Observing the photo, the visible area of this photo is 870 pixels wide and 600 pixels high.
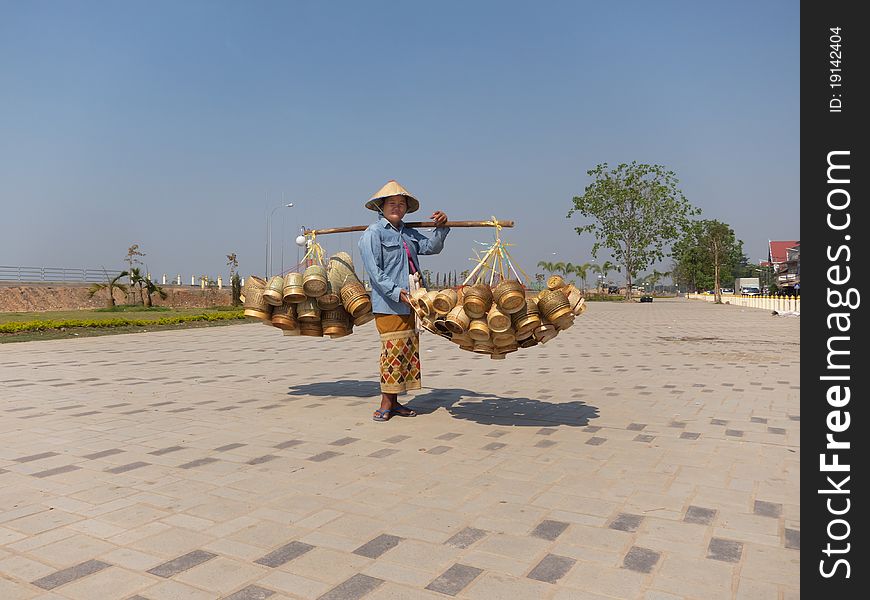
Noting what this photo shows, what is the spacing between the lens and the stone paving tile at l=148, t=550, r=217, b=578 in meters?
2.81

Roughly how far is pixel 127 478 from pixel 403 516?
1.98 m

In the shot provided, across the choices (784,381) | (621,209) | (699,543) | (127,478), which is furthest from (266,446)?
(621,209)

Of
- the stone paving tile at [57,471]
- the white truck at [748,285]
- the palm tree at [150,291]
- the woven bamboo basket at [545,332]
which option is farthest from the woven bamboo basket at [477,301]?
the white truck at [748,285]

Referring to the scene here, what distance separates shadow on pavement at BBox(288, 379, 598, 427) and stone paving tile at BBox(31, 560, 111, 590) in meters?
3.71

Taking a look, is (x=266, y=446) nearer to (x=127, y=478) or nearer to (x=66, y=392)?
(x=127, y=478)

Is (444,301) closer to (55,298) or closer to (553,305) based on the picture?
(553,305)

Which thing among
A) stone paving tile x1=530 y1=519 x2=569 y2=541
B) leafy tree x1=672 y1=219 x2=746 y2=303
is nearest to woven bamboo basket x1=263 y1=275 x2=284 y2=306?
stone paving tile x1=530 y1=519 x2=569 y2=541

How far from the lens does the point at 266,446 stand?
5.06 m

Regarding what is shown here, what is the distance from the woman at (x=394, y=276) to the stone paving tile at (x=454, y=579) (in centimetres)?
314

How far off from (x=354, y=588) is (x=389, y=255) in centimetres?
372

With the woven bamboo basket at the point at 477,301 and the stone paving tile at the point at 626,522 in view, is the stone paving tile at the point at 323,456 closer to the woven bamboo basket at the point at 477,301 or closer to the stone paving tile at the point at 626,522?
the woven bamboo basket at the point at 477,301

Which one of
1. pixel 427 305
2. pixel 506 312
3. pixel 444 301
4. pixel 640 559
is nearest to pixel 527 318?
pixel 506 312
